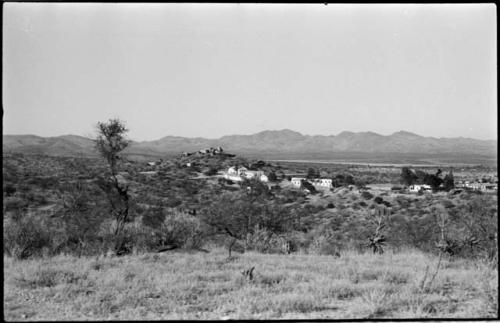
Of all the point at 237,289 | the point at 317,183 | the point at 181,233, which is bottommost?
the point at 317,183

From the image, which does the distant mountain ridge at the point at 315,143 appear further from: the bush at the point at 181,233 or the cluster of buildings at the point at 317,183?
the bush at the point at 181,233

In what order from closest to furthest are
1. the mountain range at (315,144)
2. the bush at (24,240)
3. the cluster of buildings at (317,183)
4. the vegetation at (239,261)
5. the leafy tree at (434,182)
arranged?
the vegetation at (239,261)
the bush at (24,240)
the leafy tree at (434,182)
the cluster of buildings at (317,183)
the mountain range at (315,144)

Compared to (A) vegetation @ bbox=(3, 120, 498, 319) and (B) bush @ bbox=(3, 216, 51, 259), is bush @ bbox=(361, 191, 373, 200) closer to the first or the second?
(A) vegetation @ bbox=(3, 120, 498, 319)

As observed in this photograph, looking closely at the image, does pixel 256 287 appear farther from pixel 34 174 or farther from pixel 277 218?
pixel 34 174

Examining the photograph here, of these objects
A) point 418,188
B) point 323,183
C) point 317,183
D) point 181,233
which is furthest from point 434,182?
point 181,233

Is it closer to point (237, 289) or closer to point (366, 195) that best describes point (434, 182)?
point (366, 195)

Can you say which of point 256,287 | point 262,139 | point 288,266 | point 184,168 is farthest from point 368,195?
point 262,139

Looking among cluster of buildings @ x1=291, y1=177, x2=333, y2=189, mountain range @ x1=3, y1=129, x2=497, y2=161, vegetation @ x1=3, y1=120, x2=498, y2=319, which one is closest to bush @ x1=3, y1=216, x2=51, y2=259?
vegetation @ x1=3, y1=120, x2=498, y2=319

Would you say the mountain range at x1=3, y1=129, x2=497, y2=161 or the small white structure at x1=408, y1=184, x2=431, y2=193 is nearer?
the small white structure at x1=408, y1=184, x2=431, y2=193

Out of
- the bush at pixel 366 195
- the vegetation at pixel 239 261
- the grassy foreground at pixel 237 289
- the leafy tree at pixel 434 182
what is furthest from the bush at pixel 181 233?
the leafy tree at pixel 434 182
